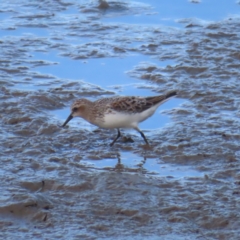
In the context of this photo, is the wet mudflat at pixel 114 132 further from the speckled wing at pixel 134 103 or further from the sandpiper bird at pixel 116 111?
the speckled wing at pixel 134 103

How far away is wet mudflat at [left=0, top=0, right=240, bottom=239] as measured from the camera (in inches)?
302

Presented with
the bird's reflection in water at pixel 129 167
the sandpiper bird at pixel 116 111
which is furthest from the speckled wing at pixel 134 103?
the bird's reflection in water at pixel 129 167

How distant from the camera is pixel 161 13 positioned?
47.6ft

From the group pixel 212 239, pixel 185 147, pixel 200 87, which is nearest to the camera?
pixel 212 239

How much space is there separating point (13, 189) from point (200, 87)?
4.03 metres

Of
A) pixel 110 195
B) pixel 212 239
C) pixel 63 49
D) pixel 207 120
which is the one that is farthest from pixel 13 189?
pixel 63 49

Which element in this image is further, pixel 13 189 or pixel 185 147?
pixel 185 147

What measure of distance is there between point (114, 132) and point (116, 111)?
2.55ft

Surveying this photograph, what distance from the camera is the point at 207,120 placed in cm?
1016

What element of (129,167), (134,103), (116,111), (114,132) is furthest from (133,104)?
(129,167)

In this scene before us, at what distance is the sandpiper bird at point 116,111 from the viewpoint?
31.0 ft

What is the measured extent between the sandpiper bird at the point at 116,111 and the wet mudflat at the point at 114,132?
31 cm

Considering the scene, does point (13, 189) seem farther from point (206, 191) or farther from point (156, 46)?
point (156, 46)

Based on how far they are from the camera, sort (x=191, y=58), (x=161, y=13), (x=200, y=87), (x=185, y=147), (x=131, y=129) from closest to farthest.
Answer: (x=185, y=147) < (x=131, y=129) < (x=200, y=87) < (x=191, y=58) < (x=161, y=13)
